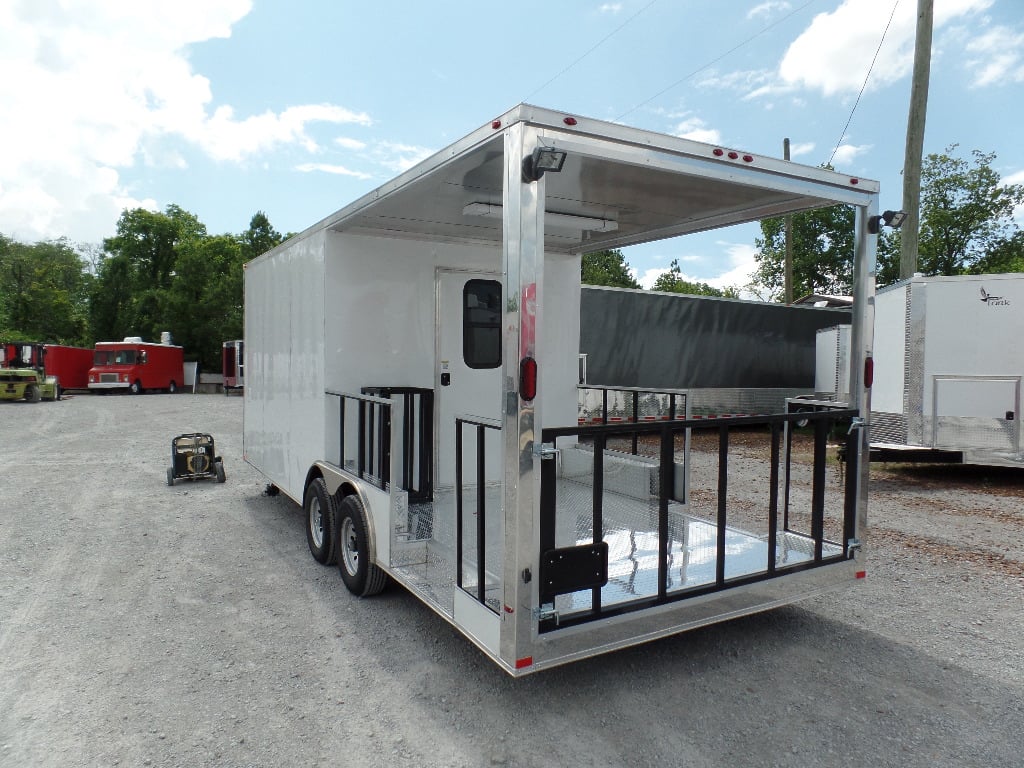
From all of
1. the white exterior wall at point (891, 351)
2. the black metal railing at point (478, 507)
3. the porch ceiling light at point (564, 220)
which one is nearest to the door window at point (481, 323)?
the porch ceiling light at point (564, 220)

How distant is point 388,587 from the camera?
4.43 m

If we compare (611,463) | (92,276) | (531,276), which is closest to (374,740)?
(531,276)

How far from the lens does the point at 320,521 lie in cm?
498

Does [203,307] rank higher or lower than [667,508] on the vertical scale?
higher

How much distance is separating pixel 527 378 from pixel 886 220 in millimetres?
2372

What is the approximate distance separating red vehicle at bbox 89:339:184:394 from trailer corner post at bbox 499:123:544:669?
27268 mm

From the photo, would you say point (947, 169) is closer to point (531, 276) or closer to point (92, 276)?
point (531, 276)

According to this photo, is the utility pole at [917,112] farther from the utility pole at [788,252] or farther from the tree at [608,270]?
the tree at [608,270]

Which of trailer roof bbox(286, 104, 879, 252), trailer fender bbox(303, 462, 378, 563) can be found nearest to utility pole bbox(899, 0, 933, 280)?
trailer roof bbox(286, 104, 879, 252)

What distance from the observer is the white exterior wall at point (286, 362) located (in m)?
4.95

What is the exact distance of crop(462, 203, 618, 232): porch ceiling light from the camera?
421 cm

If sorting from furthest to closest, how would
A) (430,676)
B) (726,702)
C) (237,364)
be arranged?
(237,364)
(430,676)
(726,702)

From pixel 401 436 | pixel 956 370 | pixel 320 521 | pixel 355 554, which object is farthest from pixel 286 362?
pixel 956 370

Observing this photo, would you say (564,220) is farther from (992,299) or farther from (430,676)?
(992,299)
